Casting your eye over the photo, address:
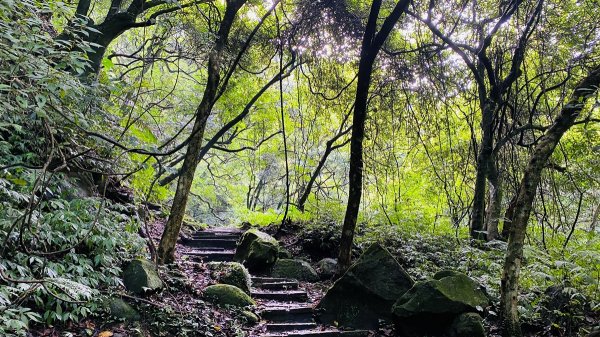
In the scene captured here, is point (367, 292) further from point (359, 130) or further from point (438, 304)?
point (359, 130)

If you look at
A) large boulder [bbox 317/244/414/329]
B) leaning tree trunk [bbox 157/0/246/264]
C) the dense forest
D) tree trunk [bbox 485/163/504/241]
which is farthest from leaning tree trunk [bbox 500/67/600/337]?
leaning tree trunk [bbox 157/0/246/264]

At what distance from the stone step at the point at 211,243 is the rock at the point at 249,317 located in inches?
167

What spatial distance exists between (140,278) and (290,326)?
211 cm

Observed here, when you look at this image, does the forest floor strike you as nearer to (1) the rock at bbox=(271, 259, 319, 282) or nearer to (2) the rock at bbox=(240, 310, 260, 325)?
(2) the rock at bbox=(240, 310, 260, 325)

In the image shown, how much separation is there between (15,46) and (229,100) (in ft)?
25.8

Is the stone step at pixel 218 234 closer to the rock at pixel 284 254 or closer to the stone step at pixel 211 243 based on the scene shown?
the stone step at pixel 211 243

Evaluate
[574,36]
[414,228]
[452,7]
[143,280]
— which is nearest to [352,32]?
[452,7]

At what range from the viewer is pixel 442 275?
5270 millimetres

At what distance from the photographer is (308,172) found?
10406 mm

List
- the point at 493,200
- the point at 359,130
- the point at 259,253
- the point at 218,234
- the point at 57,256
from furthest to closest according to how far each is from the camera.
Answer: the point at 218,234 < the point at 259,253 < the point at 493,200 < the point at 359,130 < the point at 57,256

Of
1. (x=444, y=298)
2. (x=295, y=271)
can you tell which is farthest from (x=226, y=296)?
(x=444, y=298)

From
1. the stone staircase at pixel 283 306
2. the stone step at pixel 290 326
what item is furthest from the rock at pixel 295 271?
the stone step at pixel 290 326

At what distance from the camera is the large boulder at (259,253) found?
24.8 ft

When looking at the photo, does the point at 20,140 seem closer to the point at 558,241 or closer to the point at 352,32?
the point at 352,32
